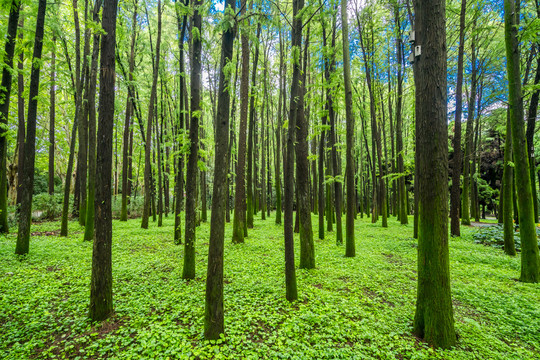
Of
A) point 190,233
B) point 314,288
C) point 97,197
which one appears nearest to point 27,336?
point 97,197

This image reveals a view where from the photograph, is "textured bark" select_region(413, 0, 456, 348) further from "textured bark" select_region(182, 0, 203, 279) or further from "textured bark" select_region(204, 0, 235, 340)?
"textured bark" select_region(182, 0, 203, 279)

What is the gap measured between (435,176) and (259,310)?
356cm

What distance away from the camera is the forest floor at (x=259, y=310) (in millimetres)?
3066

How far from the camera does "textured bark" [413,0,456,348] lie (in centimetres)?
321

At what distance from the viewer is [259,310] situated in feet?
13.4

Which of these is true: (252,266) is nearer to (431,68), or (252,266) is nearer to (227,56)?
(227,56)

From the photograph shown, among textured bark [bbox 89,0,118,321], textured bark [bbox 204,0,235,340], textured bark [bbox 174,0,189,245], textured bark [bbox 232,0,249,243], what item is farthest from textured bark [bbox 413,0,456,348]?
textured bark [bbox 232,0,249,243]

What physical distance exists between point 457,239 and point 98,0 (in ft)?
55.3

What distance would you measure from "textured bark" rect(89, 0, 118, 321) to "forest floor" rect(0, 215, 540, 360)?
0.39 meters

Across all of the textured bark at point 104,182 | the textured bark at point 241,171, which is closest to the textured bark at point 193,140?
the textured bark at point 104,182

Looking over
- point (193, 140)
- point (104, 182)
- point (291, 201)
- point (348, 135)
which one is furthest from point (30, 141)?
point (348, 135)

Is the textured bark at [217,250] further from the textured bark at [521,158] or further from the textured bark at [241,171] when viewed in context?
the textured bark at [521,158]

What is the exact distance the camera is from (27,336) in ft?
10.9

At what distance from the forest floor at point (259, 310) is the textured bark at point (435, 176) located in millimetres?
432
